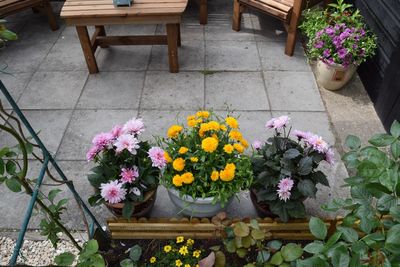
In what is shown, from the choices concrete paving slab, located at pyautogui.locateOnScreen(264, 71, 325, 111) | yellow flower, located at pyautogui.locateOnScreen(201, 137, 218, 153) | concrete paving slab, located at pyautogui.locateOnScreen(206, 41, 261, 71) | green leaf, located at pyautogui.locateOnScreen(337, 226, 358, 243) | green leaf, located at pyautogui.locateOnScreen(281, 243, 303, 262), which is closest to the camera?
green leaf, located at pyautogui.locateOnScreen(337, 226, 358, 243)

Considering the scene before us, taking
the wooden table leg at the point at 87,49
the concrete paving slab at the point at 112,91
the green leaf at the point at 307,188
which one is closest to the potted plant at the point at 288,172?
the green leaf at the point at 307,188

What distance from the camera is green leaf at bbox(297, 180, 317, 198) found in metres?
1.60

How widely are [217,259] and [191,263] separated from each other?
18 cm

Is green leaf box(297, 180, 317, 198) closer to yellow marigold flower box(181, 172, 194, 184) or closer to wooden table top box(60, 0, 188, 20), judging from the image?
yellow marigold flower box(181, 172, 194, 184)

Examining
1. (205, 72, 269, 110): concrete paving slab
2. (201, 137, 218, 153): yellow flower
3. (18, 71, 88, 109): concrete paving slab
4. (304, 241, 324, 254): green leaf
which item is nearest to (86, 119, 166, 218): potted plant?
(201, 137, 218, 153): yellow flower

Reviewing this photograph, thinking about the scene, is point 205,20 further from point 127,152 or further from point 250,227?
point 250,227

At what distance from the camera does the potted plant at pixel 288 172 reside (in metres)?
1.63

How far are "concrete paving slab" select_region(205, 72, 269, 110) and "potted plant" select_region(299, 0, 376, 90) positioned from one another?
23.0 inches

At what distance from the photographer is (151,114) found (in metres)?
2.80

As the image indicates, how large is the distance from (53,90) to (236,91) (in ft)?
5.75

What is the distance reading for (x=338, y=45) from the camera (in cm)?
274

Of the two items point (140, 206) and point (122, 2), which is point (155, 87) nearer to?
point (122, 2)

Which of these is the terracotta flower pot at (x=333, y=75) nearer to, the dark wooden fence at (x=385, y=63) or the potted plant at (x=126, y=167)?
the dark wooden fence at (x=385, y=63)

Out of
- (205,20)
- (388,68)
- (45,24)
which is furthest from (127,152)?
(45,24)
